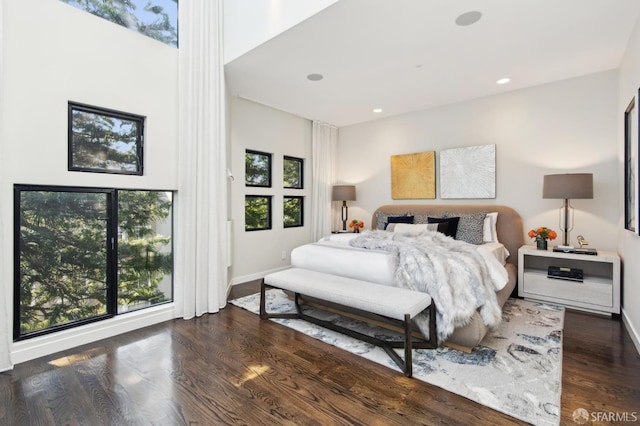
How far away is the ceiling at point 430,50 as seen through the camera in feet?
8.24

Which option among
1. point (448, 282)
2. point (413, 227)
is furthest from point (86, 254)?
point (413, 227)

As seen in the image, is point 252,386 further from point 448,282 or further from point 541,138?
point 541,138

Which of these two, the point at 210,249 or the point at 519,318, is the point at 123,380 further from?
the point at 519,318

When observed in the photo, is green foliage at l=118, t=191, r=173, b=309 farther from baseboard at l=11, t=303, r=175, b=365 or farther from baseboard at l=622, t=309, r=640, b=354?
baseboard at l=622, t=309, r=640, b=354

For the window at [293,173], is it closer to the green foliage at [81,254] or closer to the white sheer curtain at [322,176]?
the white sheer curtain at [322,176]

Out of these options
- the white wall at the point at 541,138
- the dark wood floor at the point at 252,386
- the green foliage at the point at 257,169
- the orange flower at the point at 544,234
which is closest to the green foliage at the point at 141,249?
the dark wood floor at the point at 252,386

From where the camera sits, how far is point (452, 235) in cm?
422

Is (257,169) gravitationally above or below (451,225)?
above

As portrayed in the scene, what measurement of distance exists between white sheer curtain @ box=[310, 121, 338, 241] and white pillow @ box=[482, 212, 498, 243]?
2.67 m

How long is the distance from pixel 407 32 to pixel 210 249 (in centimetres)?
296

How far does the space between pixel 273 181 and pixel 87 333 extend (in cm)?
316

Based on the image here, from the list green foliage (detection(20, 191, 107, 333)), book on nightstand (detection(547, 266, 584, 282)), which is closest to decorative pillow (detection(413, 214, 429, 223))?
book on nightstand (detection(547, 266, 584, 282))

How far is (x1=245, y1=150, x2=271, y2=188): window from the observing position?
15.7 ft

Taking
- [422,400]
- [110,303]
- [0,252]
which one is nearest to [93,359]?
[110,303]
